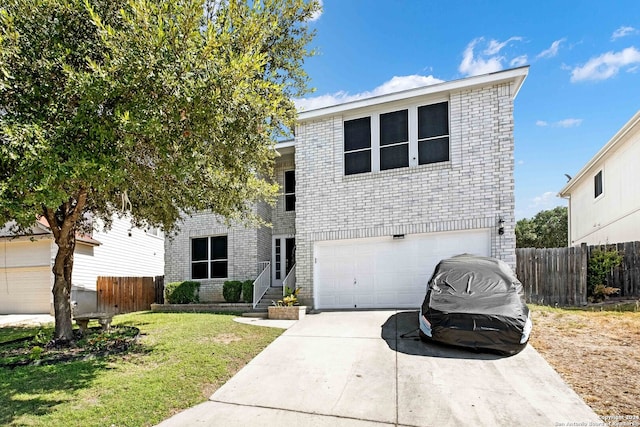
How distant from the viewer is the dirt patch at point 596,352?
4.47 metres

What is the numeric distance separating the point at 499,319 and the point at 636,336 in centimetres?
306

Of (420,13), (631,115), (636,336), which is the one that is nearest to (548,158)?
(631,115)

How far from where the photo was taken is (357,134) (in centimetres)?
1171

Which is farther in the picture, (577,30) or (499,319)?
(577,30)

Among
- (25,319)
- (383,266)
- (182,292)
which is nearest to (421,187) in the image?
(383,266)

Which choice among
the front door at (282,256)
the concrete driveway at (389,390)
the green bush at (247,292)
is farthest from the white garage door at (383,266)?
the concrete driveway at (389,390)

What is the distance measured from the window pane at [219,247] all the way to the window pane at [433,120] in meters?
8.34

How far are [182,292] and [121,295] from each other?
3.34m

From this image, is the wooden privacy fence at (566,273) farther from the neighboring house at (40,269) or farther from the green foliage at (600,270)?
the neighboring house at (40,269)

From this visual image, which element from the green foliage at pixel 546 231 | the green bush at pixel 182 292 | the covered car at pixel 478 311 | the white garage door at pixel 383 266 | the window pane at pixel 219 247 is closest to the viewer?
the covered car at pixel 478 311

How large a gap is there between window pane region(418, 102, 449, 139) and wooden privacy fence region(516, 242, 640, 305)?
4.43 m

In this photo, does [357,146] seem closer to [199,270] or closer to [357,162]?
[357,162]

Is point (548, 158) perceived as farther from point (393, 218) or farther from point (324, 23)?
point (324, 23)

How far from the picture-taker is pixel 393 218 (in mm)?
10852
